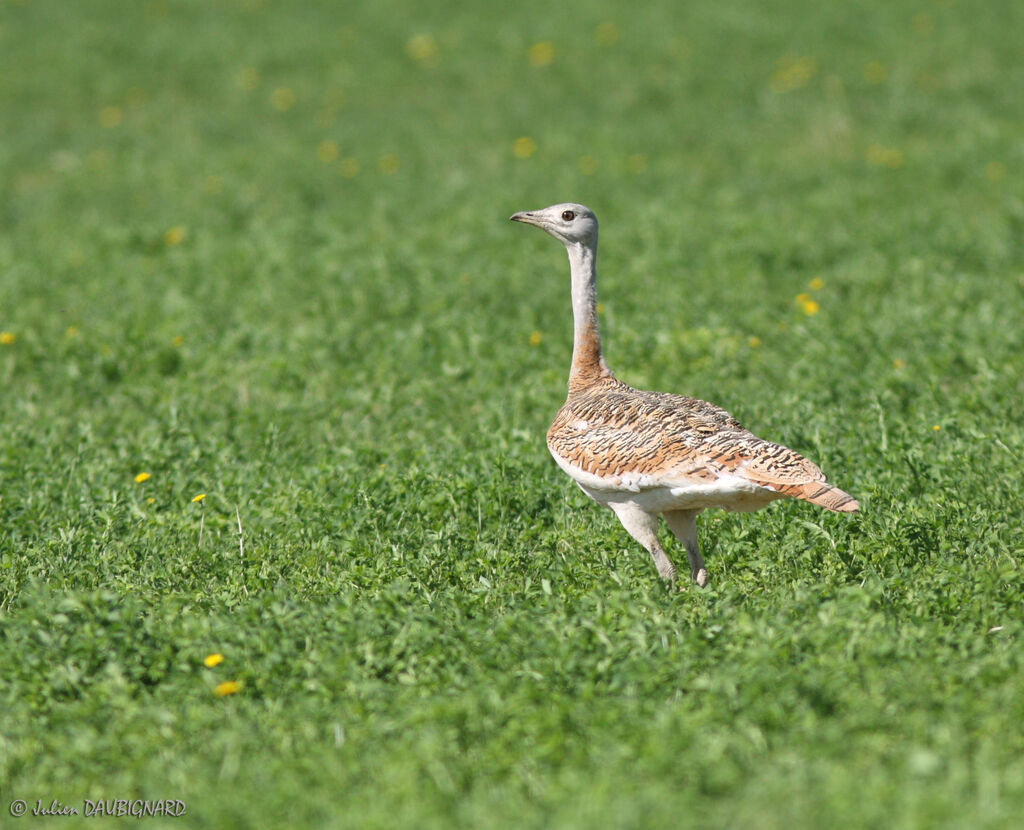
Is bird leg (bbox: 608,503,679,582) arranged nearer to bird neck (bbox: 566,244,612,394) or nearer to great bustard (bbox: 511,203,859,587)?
great bustard (bbox: 511,203,859,587)

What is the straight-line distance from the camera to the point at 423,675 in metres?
4.00

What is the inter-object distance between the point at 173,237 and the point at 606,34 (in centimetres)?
743

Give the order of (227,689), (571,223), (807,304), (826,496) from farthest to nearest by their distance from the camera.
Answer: (807,304), (571,223), (826,496), (227,689)

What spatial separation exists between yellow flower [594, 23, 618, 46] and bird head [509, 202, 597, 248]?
34.5ft

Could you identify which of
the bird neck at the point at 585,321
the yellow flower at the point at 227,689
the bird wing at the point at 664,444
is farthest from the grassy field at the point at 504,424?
the bird neck at the point at 585,321

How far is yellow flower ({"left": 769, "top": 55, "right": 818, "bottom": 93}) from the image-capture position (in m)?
13.7

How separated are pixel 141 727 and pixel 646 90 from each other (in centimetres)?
1176

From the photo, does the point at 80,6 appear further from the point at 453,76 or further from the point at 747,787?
the point at 747,787

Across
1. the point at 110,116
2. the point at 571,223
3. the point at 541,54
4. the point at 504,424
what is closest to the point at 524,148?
the point at 541,54

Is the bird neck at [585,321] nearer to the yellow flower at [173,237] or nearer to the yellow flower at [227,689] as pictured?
the yellow flower at [227,689]

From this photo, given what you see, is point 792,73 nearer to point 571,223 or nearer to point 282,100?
point 282,100

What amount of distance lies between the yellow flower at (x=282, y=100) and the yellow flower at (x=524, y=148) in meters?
3.50

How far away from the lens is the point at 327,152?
1307 centimetres

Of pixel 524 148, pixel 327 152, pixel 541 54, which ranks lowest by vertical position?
pixel 327 152
